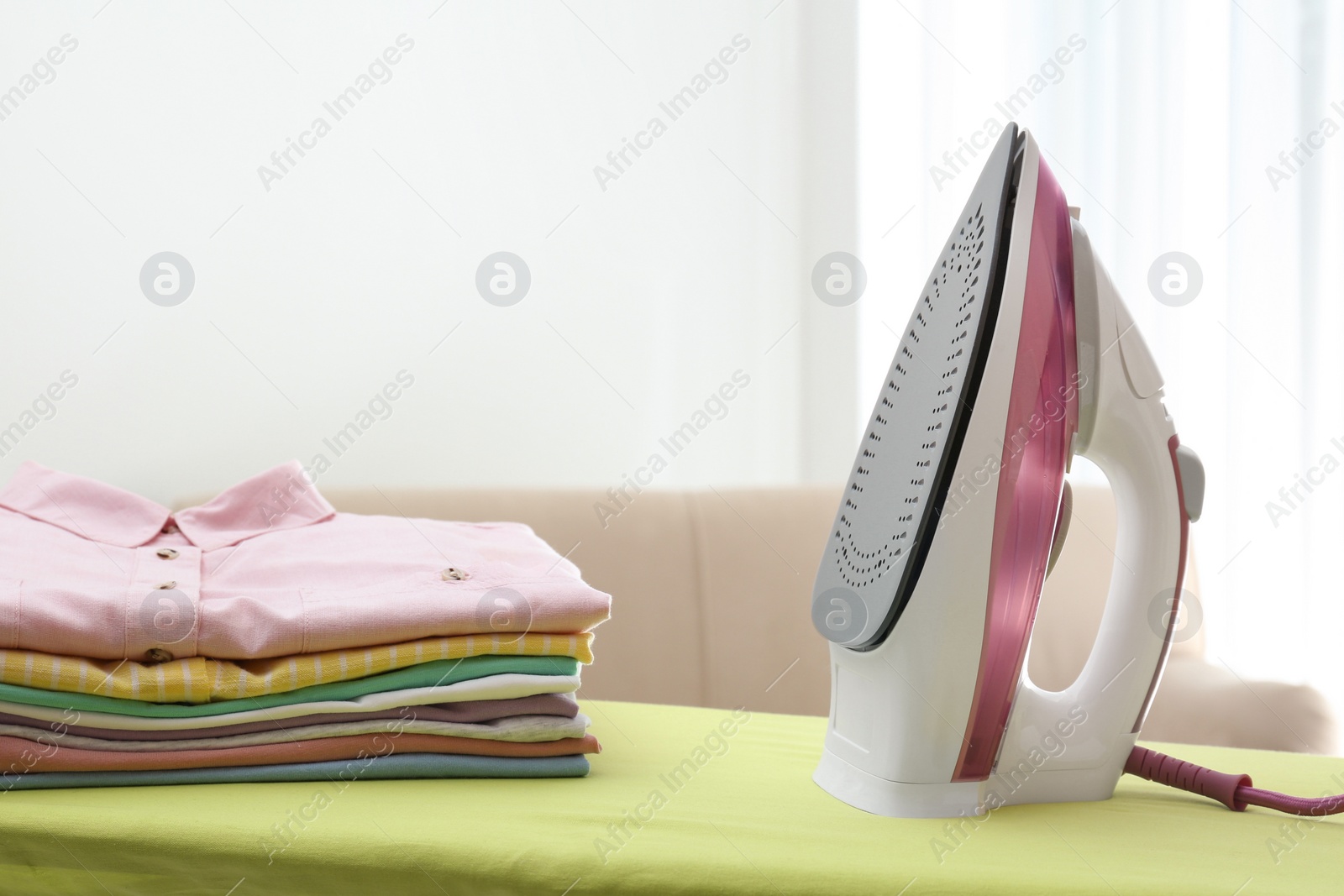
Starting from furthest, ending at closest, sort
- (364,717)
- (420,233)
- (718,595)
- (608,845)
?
(420,233) → (718,595) → (364,717) → (608,845)

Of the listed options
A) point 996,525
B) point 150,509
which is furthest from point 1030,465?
point 150,509

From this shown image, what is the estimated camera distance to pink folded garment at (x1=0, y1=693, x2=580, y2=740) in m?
0.53

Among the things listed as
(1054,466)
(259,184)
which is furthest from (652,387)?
(1054,466)

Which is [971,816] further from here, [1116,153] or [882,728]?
[1116,153]

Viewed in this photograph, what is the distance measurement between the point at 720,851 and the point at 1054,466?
0.28 metres

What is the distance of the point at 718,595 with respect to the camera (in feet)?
Answer: 4.24

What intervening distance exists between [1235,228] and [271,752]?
5.17ft

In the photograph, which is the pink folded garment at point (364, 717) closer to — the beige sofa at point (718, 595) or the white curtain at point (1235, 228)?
the beige sofa at point (718, 595)

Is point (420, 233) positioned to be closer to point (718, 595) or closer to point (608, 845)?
point (718, 595)

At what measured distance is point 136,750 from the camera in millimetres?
542

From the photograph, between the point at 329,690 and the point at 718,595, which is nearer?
the point at 329,690

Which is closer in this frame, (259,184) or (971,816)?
(971,816)

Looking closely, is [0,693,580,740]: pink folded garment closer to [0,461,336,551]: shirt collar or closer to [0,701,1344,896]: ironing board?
[0,701,1344,896]: ironing board

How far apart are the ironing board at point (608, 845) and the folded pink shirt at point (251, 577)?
87 mm
